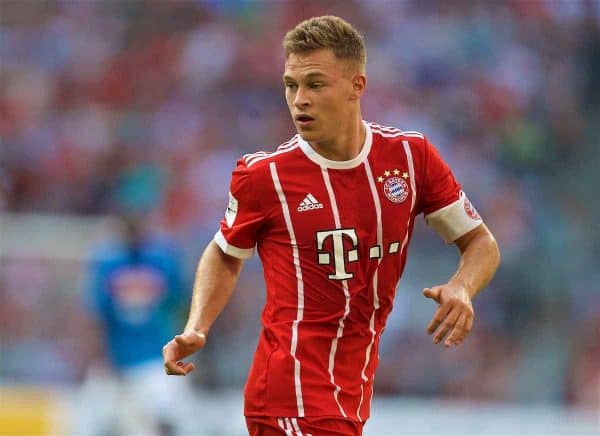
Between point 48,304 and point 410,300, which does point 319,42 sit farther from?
point 48,304

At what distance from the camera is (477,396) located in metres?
9.88

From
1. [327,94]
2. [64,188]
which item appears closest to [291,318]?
[327,94]

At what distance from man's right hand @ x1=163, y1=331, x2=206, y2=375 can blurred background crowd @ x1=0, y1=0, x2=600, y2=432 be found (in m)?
5.34

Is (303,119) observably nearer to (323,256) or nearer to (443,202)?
(323,256)

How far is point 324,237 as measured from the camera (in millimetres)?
4047

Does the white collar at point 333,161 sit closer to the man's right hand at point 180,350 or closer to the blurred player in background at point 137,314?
the man's right hand at point 180,350

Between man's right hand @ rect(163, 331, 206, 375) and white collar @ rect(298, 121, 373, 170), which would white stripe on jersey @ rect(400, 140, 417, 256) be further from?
man's right hand @ rect(163, 331, 206, 375)

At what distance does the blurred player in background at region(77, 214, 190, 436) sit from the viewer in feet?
28.5

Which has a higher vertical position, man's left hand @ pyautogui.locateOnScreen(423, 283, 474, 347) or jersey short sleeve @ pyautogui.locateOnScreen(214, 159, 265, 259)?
jersey short sleeve @ pyautogui.locateOnScreen(214, 159, 265, 259)

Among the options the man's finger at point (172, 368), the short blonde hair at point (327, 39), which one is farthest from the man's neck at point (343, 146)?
the man's finger at point (172, 368)

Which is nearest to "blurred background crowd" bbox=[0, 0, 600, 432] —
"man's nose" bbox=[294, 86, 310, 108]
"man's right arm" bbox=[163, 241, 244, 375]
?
"man's right arm" bbox=[163, 241, 244, 375]

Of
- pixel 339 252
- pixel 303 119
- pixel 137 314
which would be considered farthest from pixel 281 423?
pixel 137 314

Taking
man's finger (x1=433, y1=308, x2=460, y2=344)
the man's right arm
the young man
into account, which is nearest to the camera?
man's finger (x1=433, y1=308, x2=460, y2=344)

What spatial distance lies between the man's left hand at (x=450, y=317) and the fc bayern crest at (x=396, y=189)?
1.39 ft
